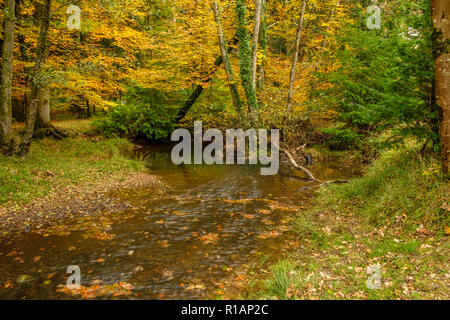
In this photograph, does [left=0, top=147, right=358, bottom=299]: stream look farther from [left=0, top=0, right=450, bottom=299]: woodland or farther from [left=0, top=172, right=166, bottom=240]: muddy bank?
[left=0, top=172, right=166, bottom=240]: muddy bank

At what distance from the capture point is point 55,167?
9.95m

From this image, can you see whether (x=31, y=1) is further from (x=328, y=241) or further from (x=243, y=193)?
(x=328, y=241)

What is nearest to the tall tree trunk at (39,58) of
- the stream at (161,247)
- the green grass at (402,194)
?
the stream at (161,247)

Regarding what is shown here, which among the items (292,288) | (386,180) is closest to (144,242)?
(292,288)

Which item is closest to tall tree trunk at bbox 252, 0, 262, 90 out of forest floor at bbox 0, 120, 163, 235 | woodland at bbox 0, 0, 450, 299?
woodland at bbox 0, 0, 450, 299

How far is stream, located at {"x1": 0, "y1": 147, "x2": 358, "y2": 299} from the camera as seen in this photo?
14.6ft

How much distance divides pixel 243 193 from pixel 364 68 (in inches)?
338

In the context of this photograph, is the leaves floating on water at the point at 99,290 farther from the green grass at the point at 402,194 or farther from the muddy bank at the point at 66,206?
the green grass at the point at 402,194

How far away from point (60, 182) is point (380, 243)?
28.8 feet

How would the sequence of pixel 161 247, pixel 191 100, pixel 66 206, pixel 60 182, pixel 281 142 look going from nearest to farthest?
1. pixel 161 247
2. pixel 66 206
3. pixel 60 182
4. pixel 281 142
5. pixel 191 100

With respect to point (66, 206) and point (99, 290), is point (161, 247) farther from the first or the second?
point (66, 206)

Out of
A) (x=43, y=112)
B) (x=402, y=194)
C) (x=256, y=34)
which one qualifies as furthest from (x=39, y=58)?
(x=402, y=194)

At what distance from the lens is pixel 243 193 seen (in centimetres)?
968

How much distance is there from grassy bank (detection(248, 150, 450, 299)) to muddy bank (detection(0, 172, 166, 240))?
202 inches
